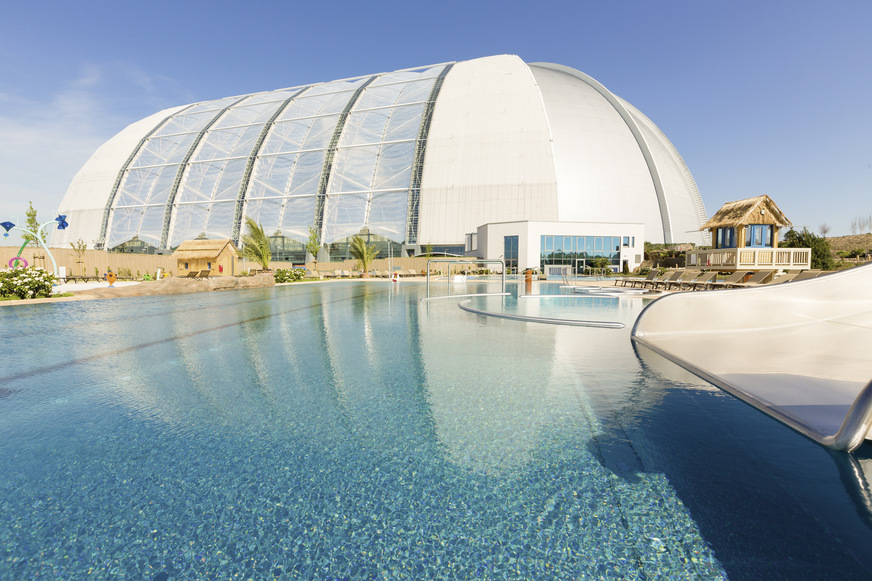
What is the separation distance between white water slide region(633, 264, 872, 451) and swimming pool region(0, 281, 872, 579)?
36 centimetres

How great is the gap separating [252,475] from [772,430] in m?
4.40

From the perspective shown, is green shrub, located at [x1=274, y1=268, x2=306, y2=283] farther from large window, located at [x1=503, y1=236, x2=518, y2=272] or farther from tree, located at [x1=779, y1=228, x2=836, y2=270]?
tree, located at [x1=779, y1=228, x2=836, y2=270]

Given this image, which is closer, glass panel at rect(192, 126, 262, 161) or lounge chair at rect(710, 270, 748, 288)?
lounge chair at rect(710, 270, 748, 288)

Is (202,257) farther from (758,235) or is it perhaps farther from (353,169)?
(758,235)

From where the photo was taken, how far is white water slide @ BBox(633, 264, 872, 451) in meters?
3.61

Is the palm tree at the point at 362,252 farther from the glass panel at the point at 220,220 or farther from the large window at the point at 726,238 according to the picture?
the large window at the point at 726,238

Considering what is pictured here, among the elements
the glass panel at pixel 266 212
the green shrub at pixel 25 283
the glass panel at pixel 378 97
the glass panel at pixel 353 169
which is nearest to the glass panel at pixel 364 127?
the glass panel at pixel 353 169

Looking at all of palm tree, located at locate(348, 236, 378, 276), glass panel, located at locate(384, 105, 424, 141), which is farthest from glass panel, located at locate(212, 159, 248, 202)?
palm tree, located at locate(348, 236, 378, 276)

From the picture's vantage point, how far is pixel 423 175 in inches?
1775

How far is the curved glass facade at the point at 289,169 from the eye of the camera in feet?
154

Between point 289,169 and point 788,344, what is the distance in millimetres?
52376

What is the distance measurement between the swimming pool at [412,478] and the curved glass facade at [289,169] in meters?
41.7

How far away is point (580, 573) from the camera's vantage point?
6.40 feet

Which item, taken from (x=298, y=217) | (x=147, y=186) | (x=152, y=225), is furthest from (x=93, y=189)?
(x=298, y=217)
